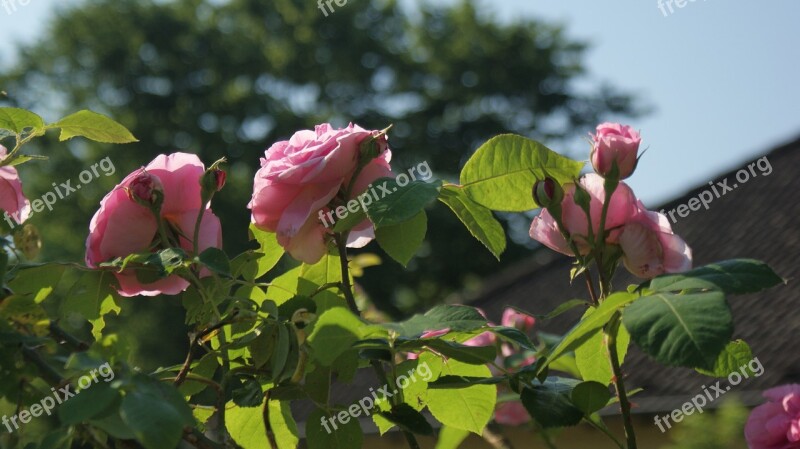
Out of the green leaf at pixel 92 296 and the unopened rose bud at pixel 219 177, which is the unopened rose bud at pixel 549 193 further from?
the green leaf at pixel 92 296

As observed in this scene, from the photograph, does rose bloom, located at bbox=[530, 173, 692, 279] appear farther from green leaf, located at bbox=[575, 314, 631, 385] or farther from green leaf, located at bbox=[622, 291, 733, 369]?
green leaf, located at bbox=[622, 291, 733, 369]

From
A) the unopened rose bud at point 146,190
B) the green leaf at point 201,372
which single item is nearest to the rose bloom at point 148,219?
the unopened rose bud at point 146,190

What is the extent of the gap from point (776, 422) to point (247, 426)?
1.89ft

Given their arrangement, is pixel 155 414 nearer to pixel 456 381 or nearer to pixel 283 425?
pixel 456 381

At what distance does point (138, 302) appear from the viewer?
2142 centimetres

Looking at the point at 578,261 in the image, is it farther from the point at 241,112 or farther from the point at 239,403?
the point at 241,112

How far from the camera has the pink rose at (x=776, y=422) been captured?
1.15 meters

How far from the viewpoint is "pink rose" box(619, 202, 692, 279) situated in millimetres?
1073

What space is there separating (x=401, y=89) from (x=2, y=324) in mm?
24523

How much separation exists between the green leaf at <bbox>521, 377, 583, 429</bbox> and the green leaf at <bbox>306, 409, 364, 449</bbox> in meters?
0.20

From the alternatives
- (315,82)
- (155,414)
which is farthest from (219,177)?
(315,82)

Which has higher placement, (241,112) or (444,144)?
(241,112)

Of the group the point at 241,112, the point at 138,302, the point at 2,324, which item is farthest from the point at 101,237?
the point at 241,112

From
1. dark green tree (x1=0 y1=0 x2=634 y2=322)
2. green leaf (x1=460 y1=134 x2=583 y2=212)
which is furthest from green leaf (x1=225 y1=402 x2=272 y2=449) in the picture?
dark green tree (x1=0 y1=0 x2=634 y2=322)
